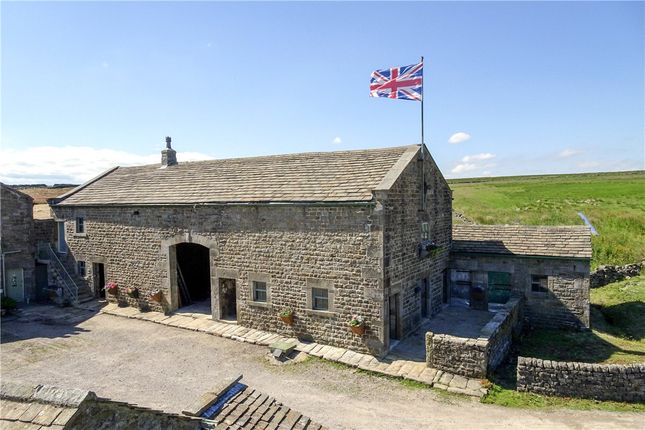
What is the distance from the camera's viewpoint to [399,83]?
16.1 meters

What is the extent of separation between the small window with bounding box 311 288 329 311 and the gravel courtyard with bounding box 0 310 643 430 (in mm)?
2050

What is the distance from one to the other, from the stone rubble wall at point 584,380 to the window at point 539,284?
6965mm

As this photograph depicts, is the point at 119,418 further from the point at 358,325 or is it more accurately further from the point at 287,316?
the point at 287,316

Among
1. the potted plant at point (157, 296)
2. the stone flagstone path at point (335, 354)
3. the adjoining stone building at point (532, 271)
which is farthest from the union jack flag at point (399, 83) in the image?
the potted plant at point (157, 296)

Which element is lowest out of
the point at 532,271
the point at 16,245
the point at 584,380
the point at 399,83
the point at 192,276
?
the point at 584,380

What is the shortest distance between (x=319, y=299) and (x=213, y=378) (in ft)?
14.9

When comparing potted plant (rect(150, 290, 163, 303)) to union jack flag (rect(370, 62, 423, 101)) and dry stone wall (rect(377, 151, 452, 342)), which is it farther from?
union jack flag (rect(370, 62, 423, 101))

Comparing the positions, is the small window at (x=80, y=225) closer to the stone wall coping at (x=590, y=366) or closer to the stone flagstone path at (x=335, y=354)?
the stone flagstone path at (x=335, y=354)

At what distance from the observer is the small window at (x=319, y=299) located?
15031 millimetres

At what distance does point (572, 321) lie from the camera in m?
17.8

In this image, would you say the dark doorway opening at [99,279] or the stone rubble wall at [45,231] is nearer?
the dark doorway opening at [99,279]

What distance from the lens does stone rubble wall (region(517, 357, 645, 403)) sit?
11.5 metres

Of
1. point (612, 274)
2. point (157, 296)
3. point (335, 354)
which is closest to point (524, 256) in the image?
point (335, 354)

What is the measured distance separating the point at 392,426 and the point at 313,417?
2.02 meters
